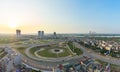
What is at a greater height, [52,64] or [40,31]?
[40,31]

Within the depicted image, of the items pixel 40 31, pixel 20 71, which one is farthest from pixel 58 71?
pixel 40 31

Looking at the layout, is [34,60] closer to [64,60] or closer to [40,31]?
[64,60]

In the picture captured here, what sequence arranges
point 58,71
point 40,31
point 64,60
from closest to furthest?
point 58,71 < point 64,60 < point 40,31

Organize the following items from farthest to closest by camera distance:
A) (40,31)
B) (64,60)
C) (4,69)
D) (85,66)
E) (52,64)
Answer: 1. (40,31)
2. (64,60)
3. (52,64)
4. (85,66)
5. (4,69)

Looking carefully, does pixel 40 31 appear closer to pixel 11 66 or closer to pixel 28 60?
pixel 28 60

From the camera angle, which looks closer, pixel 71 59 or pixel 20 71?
pixel 20 71

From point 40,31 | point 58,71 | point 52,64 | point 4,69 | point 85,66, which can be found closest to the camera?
point 58,71

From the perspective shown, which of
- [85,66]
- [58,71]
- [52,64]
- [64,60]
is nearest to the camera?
[58,71]

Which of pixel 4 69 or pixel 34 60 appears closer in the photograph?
pixel 4 69

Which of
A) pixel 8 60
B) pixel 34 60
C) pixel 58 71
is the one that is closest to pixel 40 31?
pixel 34 60
